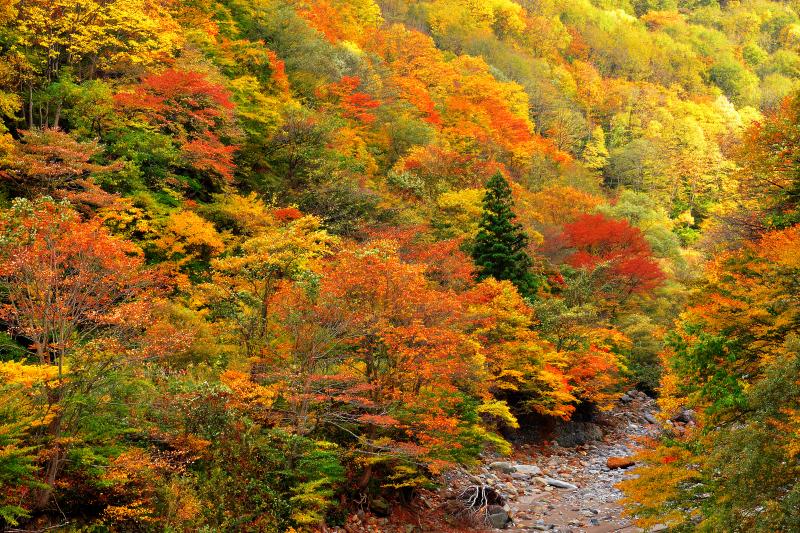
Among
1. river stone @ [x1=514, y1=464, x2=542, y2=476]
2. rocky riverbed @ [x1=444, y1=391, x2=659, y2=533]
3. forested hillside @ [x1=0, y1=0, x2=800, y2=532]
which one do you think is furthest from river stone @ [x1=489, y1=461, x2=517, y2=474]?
forested hillside @ [x1=0, y1=0, x2=800, y2=532]

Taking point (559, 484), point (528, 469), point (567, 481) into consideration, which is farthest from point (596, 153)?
point (559, 484)

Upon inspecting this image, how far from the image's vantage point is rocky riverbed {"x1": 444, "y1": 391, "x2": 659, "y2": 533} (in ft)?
58.4

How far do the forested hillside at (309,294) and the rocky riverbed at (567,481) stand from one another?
1261 millimetres

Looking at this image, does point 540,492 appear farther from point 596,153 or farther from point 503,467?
point 596,153

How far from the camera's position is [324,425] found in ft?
51.4

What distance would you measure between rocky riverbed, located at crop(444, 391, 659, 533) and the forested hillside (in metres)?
1.26

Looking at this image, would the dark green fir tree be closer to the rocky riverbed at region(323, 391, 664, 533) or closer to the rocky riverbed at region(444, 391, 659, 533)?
the rocky riverbed at region(323, 391, 664, 533)

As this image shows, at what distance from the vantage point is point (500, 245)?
28.9 metres

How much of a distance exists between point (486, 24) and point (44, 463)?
76.8 m

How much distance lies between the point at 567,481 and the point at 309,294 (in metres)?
12.6

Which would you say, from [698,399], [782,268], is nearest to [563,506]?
[698,399]

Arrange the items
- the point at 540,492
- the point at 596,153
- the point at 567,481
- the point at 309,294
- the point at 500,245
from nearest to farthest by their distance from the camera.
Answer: the point at 309,294
the point at 540,492
the point at 567,481
the point at 500,245
the point at 596,153

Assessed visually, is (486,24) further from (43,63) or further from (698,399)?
(698,399)

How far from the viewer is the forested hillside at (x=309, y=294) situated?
37.4ft
